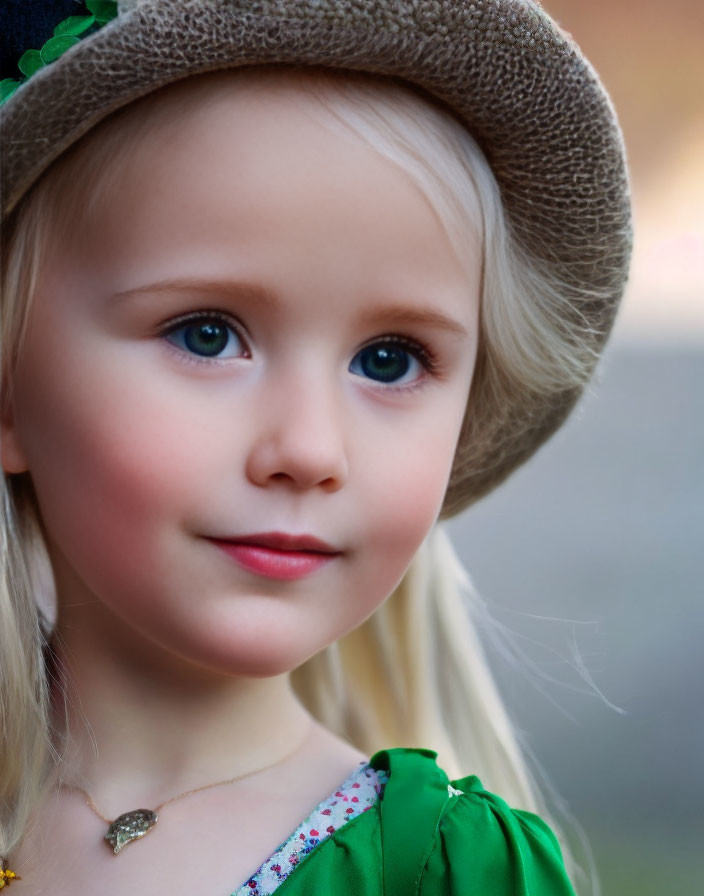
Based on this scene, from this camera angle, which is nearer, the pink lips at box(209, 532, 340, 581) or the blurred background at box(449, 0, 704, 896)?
the pink lips at box(209, 532, 340, 581)

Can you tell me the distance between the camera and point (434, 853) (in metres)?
0.97

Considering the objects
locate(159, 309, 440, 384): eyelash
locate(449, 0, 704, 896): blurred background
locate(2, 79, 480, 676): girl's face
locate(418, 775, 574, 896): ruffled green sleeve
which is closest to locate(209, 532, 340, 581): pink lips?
locate(2, 79, 480, 676): girl's face

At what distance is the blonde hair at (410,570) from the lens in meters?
0.96

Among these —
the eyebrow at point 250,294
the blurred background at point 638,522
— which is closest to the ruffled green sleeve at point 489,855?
the eyebrow at point 250,294

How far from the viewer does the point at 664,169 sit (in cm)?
263

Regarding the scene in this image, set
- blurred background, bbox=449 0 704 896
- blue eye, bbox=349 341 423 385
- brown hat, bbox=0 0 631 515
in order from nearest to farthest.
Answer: brown hat, bbox=0 0 631 515 → blue eye, bbox=349 341 423 385 → blurred background, bbox=449 0 704 896

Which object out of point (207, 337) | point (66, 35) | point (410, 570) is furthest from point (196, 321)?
point (410, 570)

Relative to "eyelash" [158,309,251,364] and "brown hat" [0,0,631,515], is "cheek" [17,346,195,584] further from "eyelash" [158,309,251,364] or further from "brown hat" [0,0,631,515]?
→ "brown hat" [0,0,631,515]

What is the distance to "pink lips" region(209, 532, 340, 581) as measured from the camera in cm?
93

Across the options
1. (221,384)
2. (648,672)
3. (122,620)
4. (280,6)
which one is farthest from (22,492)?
(648,672)

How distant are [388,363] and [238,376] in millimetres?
136

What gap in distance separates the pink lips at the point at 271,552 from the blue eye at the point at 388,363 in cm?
15

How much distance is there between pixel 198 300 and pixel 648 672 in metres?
1.99

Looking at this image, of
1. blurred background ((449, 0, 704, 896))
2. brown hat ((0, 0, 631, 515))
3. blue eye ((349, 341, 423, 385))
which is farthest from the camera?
blurred background ((449, 0, 704, 896))
